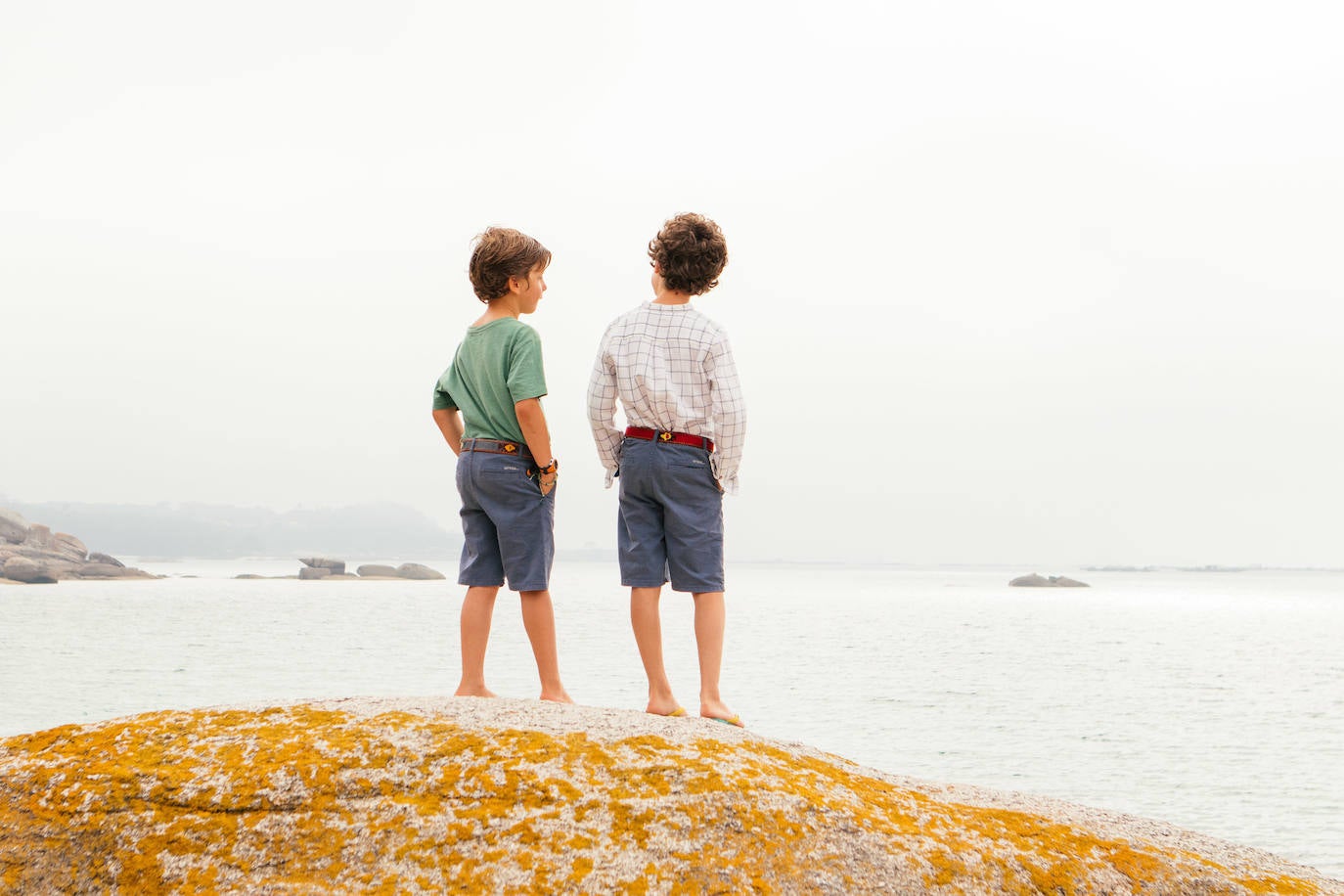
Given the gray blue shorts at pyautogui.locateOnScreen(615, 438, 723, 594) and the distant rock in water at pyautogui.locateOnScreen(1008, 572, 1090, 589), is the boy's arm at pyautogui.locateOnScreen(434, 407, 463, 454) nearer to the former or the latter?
the gray blue shorts at pyautogui.locateOnScreen(615, 438, 723, 594)

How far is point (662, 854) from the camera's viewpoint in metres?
2.74

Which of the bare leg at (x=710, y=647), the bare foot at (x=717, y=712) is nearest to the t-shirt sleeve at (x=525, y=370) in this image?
the bare leg at (x=710, y=647)

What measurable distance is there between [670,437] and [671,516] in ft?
1.15

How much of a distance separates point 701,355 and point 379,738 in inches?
84.5

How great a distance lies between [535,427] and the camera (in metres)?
4.38

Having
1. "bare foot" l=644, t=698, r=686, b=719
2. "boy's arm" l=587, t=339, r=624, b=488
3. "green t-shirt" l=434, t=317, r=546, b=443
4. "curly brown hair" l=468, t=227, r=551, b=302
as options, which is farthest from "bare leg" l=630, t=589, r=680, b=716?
"curly brown hair" l=468, t=227, r=551, b=302

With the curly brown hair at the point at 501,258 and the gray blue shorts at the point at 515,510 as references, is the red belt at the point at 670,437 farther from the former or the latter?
the curly brown hair at the point at 501,258

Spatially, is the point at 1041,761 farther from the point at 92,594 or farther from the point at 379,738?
the point at 92,594

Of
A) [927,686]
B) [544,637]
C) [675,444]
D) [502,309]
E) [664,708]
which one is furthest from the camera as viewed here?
[927,686]

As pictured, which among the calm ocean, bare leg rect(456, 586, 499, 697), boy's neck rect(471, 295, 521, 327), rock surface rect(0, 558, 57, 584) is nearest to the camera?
bare leg rect(456, 586, 499, 697)

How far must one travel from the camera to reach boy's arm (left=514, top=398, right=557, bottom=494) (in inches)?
172

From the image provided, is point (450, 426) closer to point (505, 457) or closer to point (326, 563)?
point (505, 457)

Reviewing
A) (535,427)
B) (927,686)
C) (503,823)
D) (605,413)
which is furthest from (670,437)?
(927,686)

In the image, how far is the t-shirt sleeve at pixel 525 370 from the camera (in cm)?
437
